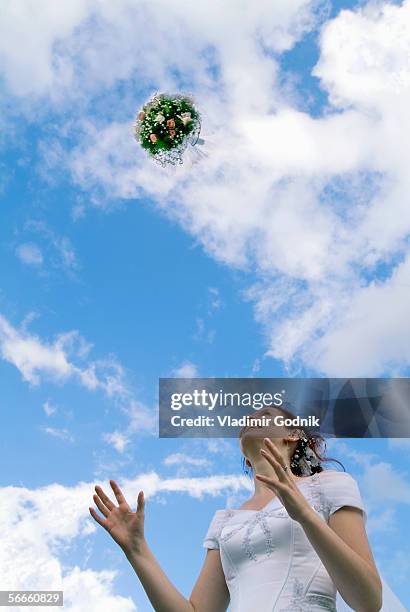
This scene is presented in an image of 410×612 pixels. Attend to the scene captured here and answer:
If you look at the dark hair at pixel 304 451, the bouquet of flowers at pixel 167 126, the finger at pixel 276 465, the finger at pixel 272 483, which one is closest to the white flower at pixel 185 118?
the bouquet of flowers at pixel 167 126

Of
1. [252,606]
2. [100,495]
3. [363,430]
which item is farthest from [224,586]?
[363,430]

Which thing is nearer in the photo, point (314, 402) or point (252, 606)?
point (252, 606)

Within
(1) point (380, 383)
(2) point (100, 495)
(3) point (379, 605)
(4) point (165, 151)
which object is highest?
(4) point (165, 151)

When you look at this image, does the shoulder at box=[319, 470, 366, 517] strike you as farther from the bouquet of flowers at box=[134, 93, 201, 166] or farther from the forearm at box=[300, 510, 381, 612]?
the bouquet of flowers at box=[134, 93, 201, 166]

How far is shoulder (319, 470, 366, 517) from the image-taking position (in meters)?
3.76

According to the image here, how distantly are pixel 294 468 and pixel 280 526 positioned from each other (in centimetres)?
84

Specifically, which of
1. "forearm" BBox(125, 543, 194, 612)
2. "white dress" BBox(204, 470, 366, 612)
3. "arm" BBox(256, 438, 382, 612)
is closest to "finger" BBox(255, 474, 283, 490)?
"arm" BBox(256, 438, 382, 612)

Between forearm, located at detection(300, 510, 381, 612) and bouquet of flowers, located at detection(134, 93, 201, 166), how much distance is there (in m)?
7.83

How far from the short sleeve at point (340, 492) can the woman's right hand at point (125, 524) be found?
1.05m

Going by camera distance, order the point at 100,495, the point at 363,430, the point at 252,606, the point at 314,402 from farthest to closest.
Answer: the point at 363,430, the point at 314,402, the point at 100,495, the point at 252,606

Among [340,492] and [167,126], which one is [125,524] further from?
[167,126]

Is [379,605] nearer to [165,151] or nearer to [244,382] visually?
[244,382]

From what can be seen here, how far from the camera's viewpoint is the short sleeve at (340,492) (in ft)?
12.3

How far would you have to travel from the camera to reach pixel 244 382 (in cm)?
888
